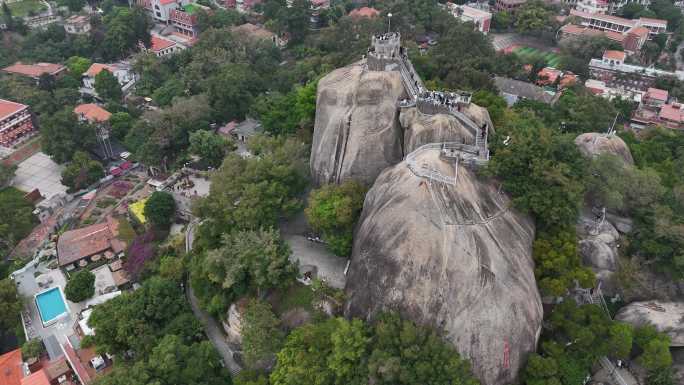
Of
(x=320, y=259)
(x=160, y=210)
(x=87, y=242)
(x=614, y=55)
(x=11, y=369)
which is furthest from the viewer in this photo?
(x=614, y=55)

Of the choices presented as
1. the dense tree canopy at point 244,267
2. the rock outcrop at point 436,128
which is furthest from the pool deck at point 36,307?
the rock outcrop at point 436,128

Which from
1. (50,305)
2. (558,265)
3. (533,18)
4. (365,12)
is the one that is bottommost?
(50,305)

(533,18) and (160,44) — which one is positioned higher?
(533,18)

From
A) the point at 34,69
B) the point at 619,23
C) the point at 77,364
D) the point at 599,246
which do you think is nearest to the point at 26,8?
the point at 34,69

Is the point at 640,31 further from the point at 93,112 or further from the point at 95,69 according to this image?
the point at 95,69

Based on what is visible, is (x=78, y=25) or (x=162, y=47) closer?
(x=162, y=47)

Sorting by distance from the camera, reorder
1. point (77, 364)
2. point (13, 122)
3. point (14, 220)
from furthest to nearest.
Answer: point (13, 122) → point (14, 220) → point (77, 364)

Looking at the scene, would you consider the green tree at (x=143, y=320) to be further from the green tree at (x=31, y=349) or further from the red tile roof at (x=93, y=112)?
the red tile roof at (x=93, y=112)
